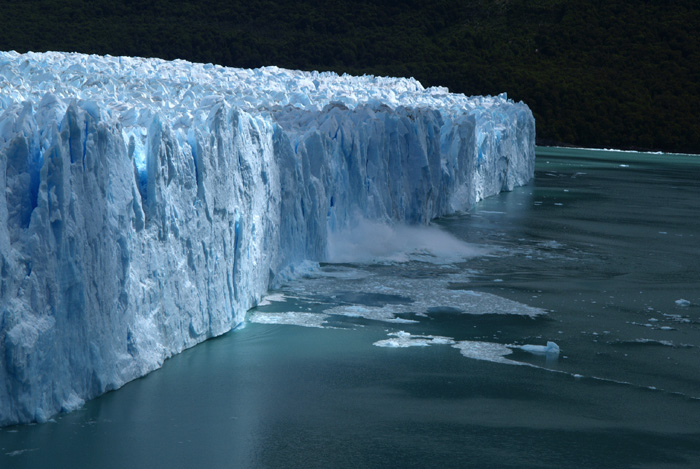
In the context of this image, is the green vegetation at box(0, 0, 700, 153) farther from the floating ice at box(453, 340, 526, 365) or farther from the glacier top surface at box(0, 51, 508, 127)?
the floating ice at box(453, 340, 526, 365)

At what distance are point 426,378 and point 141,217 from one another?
215cm

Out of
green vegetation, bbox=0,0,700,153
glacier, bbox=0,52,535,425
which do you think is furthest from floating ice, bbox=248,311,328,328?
green vegetation, bbox=0,0,700,153

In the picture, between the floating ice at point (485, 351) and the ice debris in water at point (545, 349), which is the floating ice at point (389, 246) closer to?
the floating ice at point (485, 351)

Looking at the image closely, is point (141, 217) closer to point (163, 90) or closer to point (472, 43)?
point (163, 90)

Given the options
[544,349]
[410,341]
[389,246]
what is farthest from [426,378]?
[389,246]

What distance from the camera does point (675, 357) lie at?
7.04 meters

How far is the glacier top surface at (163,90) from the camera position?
A: 6.75 metres

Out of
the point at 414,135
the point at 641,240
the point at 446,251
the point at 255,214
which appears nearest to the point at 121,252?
the point at 255,214

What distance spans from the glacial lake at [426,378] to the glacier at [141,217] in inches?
8.7

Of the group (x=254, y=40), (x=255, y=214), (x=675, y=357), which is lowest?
(x=675, y=357)

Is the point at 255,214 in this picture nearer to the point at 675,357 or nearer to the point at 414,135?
the point at 675,357

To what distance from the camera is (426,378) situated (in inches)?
246

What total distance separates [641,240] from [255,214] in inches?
271

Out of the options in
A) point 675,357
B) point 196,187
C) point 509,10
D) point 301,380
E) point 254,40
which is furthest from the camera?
point 509,10
